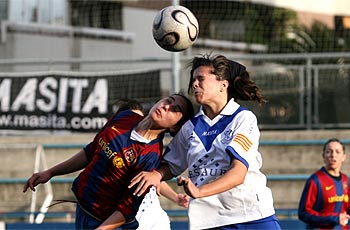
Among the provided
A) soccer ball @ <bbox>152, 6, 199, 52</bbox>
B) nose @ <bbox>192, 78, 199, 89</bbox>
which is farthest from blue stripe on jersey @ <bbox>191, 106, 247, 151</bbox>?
soccer ball @ <bbox>152, 6, 199, 52</bbox>

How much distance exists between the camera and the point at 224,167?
495 cm

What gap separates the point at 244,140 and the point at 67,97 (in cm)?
885

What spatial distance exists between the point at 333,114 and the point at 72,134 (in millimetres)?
3866

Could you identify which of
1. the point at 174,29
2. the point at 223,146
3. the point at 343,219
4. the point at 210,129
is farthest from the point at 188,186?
the point at 343,219

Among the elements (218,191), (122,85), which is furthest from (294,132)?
(218,191)

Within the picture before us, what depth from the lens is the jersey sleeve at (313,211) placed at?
8.92 metres

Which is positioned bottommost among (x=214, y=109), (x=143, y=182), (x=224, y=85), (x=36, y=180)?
(x=36, y=180)

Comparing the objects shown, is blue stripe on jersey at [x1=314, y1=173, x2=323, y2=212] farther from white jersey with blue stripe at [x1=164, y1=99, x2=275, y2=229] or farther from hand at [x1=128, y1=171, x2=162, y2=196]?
hand at [x1=128, y1=171, x2=162, y2=196]

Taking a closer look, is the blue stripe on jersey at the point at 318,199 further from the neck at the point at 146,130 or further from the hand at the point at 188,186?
the hand at the point at 188,186

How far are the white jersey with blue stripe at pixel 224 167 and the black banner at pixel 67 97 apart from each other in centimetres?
818

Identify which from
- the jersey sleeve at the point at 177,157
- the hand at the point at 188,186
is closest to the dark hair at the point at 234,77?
the jersey sleeve at the point at 177,157

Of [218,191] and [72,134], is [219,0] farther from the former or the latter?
[218,191]

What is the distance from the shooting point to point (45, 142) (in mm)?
13086

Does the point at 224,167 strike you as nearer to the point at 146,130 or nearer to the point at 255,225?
the point at 255,225
